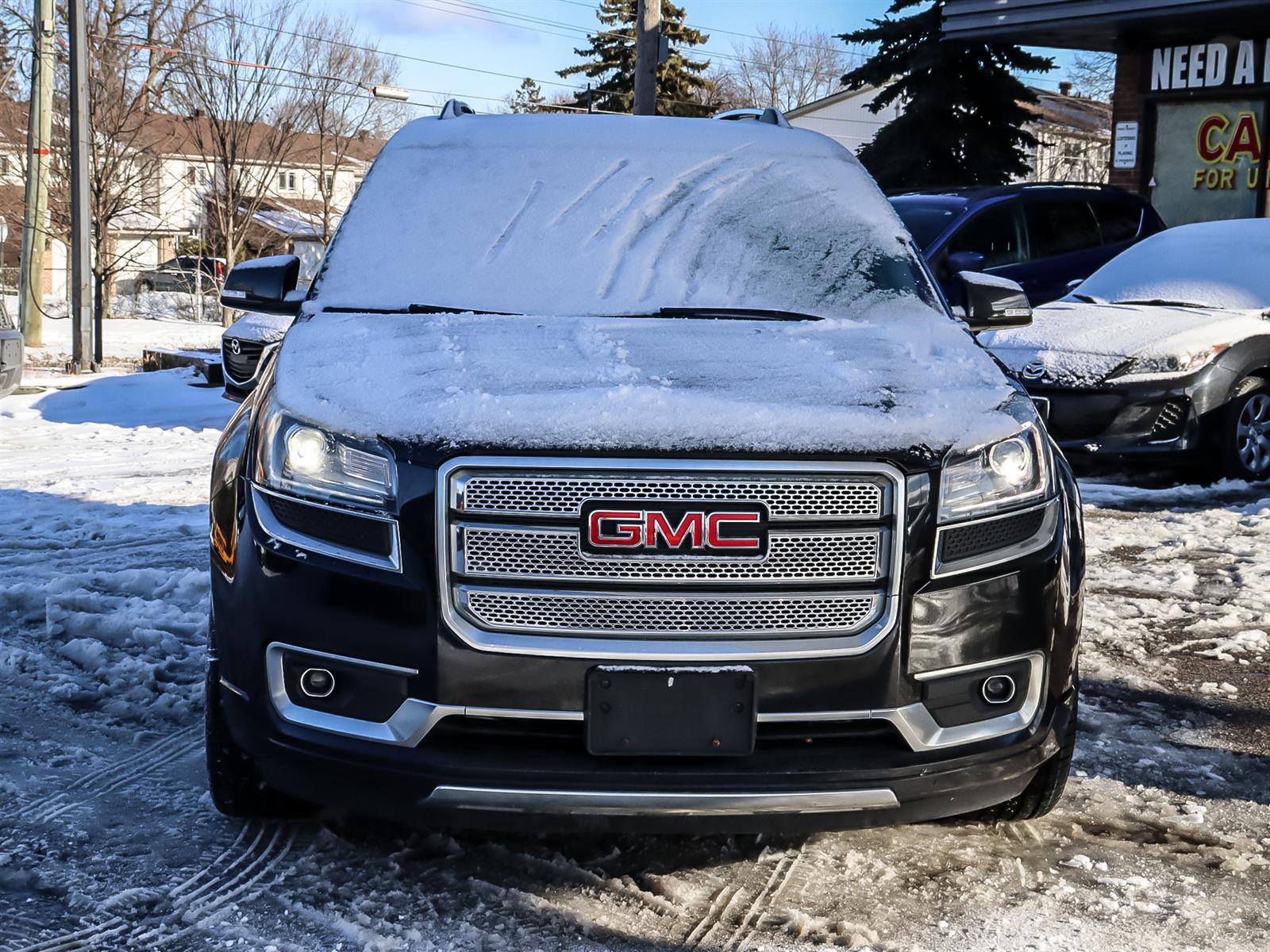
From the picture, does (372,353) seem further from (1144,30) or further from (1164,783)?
(1144,30)

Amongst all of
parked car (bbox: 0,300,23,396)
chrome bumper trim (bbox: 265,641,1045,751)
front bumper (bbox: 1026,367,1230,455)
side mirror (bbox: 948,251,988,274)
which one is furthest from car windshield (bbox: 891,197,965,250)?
chrome bumper trim (bbox: 265,641,1045,751)

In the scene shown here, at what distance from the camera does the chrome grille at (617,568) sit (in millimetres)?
2686

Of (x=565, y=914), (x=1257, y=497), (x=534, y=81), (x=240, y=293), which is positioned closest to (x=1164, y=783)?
(x=565, y=914)

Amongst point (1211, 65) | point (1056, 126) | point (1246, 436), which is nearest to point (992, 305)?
point (1246, 436)

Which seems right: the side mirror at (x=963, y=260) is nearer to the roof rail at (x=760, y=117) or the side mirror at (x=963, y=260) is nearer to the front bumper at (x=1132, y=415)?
the front bumper at (x=1132, y=415)

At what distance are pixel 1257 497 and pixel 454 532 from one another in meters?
6.43

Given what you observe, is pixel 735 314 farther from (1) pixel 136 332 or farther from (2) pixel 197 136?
(2) pixel 197 136

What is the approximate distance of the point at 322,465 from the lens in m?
2.82

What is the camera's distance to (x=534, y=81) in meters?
69.6

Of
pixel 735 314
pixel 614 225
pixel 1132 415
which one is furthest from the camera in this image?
pixel 1132 415

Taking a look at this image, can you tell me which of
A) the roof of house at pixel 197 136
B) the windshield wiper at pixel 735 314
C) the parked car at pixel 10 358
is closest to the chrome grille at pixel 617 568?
the windshield wiper at pixel 735 314

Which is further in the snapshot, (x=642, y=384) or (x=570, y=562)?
(x=642, y=384)

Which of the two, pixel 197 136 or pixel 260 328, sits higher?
pixel 197 136

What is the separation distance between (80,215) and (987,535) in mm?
16381
